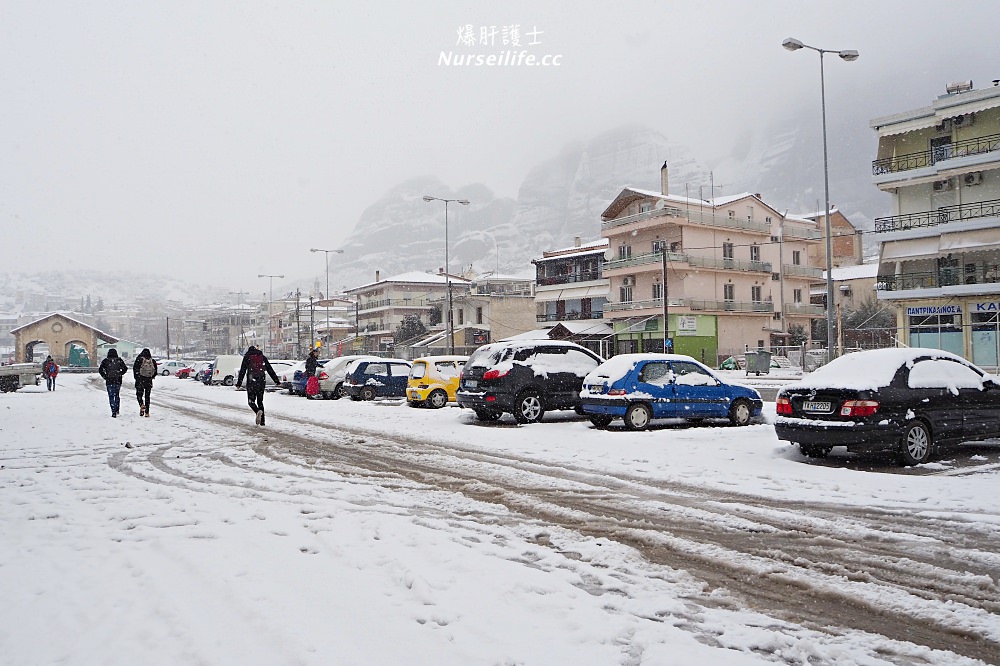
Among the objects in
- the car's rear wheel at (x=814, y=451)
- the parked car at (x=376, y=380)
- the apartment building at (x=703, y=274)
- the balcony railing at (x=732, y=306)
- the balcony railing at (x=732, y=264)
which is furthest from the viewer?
the balcony railing at (x=732, y=264)

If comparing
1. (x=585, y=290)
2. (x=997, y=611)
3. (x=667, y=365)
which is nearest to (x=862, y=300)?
(x=585, y=290)

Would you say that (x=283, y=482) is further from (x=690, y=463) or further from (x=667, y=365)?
(x=667, y=365)

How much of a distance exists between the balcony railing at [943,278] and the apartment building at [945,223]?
45mm

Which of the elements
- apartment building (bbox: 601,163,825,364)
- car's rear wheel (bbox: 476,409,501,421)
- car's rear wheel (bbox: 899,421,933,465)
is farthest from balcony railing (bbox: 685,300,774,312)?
car's rear wheel (bbox: 899,421,933,465)

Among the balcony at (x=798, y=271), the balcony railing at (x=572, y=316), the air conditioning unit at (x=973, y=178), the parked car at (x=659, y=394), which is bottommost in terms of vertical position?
the parked car at (x=659, y=394)

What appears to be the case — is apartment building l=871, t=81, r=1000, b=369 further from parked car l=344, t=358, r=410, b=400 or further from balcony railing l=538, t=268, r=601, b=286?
parked car l=344, t=358, r=410, b=400

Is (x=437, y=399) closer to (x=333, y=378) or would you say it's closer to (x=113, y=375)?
(x=333, y=378)

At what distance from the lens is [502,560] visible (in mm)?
5629

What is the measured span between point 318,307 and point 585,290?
77764mm

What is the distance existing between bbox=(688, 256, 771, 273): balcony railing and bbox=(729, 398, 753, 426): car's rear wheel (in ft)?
139

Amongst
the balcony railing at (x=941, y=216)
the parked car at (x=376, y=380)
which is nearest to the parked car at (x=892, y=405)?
the parked car at (x=376, y=380)

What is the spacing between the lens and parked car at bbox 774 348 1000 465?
9.92 m

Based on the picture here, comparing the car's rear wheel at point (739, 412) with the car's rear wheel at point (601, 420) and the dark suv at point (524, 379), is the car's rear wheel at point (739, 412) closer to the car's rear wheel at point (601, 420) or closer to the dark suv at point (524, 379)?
the car's rear wheel at point (601, 420)

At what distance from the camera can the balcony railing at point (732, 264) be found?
2237 inches
